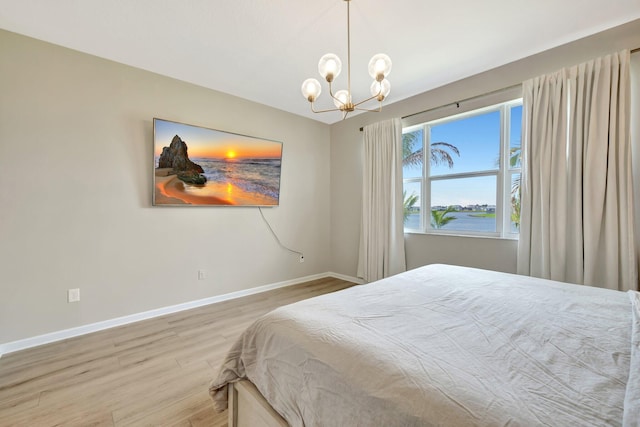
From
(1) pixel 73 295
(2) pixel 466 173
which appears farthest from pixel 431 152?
(1) pixel 73 295

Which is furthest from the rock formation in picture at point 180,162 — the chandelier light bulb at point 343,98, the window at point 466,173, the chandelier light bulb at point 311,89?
the window at point 466,173

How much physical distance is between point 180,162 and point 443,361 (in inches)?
118

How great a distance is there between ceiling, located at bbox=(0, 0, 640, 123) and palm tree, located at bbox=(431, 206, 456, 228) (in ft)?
5.07

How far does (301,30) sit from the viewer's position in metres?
2.13

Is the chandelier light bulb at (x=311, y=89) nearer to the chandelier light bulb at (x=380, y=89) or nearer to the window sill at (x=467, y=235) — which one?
the chandelier light bulb at (x=380, y=89)

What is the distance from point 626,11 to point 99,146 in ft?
14.9

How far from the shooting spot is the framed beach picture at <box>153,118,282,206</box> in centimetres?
275

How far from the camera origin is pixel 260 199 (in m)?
3.51

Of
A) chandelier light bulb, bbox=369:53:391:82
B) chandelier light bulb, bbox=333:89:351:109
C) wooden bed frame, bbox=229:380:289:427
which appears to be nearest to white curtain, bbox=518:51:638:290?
chandelier light bulb, bbox=369:53:391:82

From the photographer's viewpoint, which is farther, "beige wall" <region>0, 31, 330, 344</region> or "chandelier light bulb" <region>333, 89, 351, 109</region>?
"beige wall" <region>0, 31, 330, 344</region>

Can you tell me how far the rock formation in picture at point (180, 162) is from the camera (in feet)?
9.03

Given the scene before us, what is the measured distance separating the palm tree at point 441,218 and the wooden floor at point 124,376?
252cm

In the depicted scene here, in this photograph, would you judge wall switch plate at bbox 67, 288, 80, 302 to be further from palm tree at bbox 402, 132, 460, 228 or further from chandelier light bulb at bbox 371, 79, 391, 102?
palm tree at bbox 402, 132, 460, 228

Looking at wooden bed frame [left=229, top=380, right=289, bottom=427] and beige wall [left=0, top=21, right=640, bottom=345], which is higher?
beige wall [left=0, top=21, right=640, bottom=345]
